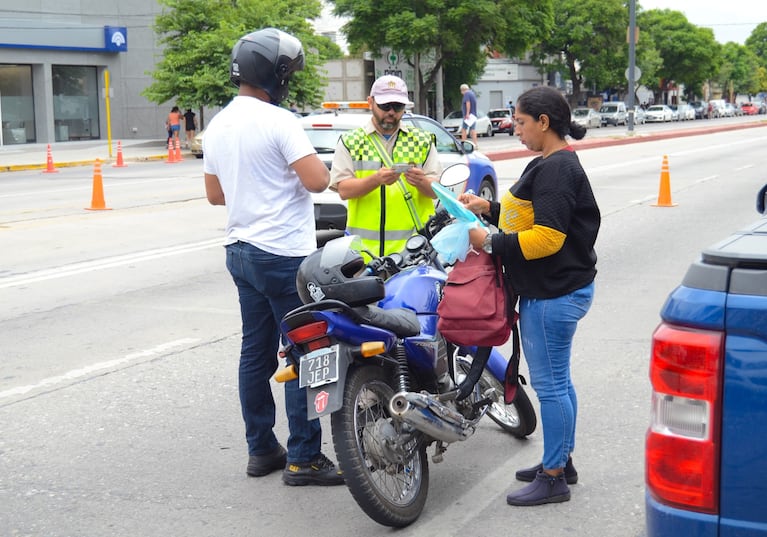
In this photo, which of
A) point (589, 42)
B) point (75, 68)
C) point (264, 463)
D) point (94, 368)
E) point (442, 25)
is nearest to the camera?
point (264, 463)

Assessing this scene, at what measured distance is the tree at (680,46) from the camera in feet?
318

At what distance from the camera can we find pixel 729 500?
7.68 ft

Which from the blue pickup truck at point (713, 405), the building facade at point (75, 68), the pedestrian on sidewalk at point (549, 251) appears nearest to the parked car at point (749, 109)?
the building facade at point (75, 68)

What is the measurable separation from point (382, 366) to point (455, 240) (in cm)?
60

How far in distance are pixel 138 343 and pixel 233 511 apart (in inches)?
129

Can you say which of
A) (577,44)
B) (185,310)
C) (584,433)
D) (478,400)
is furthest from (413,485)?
(577,44)

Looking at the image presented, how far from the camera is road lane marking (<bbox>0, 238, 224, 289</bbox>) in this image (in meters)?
10.2

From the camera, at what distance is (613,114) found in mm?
73875

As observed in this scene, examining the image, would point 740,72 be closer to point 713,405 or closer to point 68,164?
point 68,164

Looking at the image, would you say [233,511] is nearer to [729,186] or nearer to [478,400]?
[478,400]

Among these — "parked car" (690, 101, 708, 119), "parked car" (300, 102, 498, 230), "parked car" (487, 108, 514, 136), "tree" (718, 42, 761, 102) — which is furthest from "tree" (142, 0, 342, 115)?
"tree" (718, 42, 761, 102)

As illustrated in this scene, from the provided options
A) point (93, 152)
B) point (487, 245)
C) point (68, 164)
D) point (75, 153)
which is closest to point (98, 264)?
point (487, 245)

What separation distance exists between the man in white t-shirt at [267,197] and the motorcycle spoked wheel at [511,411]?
874 millimetres

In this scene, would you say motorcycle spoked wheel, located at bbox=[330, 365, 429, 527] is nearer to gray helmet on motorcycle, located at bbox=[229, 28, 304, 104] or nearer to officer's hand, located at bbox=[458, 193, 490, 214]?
officer's hand, located at bbox=[458, 193, 490, 214]
